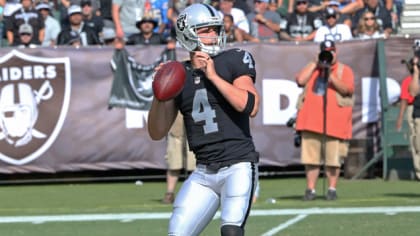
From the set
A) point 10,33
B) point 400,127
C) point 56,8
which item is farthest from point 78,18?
point 400,127

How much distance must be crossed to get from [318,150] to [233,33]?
451cm

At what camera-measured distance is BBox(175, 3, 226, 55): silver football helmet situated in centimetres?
654

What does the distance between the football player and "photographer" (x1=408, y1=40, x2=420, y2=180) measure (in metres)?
7.83

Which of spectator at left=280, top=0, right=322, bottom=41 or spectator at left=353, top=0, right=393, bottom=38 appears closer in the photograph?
spectator at left=280, top=0, right=322, bottom=41

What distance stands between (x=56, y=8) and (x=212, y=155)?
1347 cm

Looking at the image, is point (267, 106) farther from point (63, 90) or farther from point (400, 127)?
point (63, 90)

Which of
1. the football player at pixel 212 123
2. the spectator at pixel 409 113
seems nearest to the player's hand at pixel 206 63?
the football player at pixel 212 123

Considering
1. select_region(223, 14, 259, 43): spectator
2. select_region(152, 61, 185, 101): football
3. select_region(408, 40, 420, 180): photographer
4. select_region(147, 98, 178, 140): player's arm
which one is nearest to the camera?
select_region(152, 61, 185, 101): football

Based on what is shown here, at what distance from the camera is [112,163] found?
612 inches

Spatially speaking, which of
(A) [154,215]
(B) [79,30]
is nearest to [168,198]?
(A) [154,215]

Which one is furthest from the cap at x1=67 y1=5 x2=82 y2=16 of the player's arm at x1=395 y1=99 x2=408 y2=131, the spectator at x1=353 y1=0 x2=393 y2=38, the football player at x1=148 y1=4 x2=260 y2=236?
the football player at x1=148 y1=4 x2=260 y2=236

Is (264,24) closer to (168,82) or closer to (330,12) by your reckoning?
(330,12)

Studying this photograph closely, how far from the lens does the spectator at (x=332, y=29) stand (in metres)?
16.8

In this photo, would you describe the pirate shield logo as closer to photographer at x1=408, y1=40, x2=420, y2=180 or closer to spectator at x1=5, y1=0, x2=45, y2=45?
spectator at x1=5, y1=0, x2=45, y2=45
